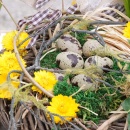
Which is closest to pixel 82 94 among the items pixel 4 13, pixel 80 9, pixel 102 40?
pixel 102 40

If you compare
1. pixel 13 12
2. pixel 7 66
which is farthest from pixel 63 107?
pixel 13 12

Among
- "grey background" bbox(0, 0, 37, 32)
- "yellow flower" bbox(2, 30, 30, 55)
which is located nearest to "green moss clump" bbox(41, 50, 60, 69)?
"yellow flower" bbox(2, 30, 30, 55)

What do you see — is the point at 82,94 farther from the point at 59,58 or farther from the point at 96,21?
the point at 96,21

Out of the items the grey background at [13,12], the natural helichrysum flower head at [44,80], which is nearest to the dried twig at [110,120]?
the natural helichrysum flower head at [44,80]

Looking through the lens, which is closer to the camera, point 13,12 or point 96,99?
point 96,99

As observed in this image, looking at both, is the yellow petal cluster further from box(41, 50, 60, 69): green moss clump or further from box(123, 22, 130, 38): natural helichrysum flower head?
box(123, 22, 130, 38): natural helichrysum flower head

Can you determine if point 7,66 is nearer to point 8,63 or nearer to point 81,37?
point 8,63

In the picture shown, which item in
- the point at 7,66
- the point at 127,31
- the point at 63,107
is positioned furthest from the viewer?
the point at 127,31

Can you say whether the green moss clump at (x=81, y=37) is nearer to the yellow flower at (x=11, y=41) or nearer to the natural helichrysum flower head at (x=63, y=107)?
the yellow flower at (x=11, y=41)
